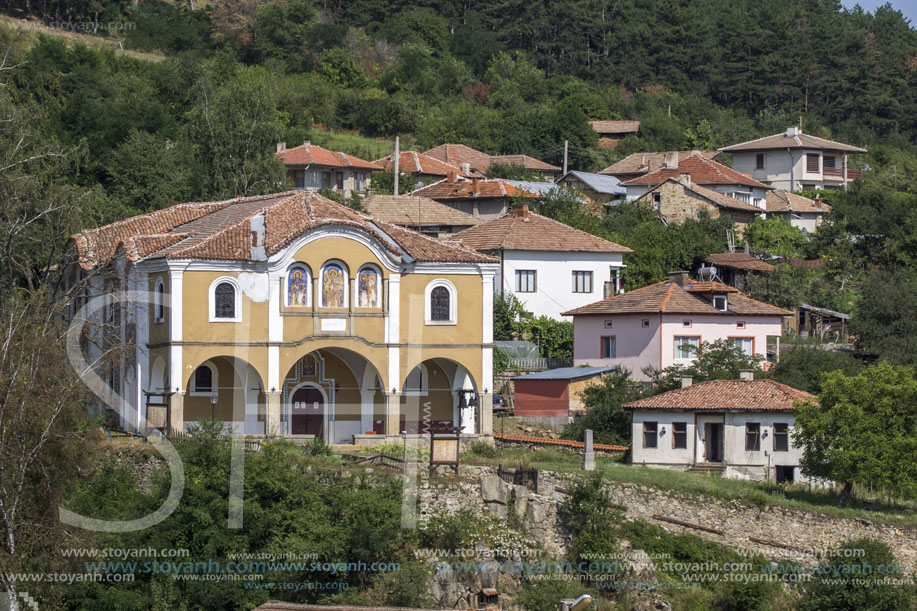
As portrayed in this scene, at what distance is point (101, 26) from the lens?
98.9m

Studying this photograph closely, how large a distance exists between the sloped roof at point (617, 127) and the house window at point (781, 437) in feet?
192

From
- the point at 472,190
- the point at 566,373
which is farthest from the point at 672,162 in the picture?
the point at 566,373

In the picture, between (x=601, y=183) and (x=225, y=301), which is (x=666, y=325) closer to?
(x=225, y=301)

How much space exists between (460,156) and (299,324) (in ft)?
134

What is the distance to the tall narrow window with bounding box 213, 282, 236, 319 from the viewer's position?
38.6m

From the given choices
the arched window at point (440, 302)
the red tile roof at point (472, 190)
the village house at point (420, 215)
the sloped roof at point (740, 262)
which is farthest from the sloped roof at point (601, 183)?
the arched window at point (440, 302)

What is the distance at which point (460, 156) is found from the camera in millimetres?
78938

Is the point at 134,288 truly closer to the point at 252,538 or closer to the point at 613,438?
the point at 252,538

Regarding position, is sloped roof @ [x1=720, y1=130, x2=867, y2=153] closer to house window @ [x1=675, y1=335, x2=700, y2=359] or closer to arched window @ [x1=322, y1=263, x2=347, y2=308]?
house window @ [x1=675, y1=335, x2=700, y2=359]

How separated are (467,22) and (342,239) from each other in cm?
8540

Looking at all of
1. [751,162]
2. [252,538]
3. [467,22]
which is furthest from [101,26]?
[252,538]

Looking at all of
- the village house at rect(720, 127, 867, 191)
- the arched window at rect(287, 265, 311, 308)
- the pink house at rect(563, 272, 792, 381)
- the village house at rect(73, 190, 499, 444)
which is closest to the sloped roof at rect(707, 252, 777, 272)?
the pink house at rect(563, 272, 792, 381)

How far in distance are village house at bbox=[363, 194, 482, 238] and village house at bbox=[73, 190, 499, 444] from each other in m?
17.0

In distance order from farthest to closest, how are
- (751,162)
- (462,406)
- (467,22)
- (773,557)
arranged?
1. (467,22)
2. (751,162)
3. (462,406)
4. (773,557)
